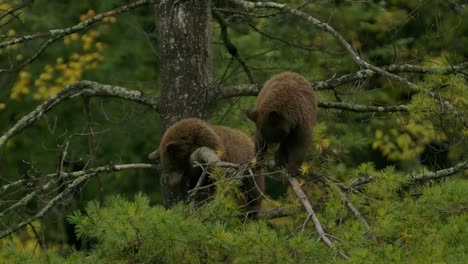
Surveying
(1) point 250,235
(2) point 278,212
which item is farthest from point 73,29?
(1) point 250,235

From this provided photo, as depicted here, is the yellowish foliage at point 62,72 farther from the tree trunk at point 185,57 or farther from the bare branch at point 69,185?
the bare branch at point 69,185

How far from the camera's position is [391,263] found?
17.6 ft

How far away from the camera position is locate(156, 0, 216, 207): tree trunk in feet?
29.1

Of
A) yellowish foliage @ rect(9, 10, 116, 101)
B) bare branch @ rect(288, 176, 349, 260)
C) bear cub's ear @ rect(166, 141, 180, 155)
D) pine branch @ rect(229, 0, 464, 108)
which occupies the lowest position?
yellowish foliage @ rect(9, 10, 116, 101)

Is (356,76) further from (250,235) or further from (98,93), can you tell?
(250,235)

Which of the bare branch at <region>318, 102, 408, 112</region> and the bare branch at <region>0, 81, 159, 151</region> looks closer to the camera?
the bare branch at <region>318, 102, 408, 112</region>

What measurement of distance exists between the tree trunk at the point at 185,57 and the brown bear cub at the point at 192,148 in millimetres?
180

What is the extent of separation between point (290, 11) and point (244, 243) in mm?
2960

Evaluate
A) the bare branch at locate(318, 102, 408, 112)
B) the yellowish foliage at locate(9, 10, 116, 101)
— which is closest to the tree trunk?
the bare branch at locate(318, 102, 408, 112)

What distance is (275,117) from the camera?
8195 mm

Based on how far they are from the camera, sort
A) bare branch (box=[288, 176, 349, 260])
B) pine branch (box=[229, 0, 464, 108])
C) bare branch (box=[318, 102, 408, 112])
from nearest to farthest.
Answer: bare branch (box=[288, 176, 349, 260]), pine branch (box=[229, 0, 464, 108]), bare branch (box=[318, 102, 408, 112])

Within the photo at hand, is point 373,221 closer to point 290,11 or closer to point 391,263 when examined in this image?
point 391,263

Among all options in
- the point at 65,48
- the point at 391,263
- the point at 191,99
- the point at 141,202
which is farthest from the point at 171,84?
the point at 65,48

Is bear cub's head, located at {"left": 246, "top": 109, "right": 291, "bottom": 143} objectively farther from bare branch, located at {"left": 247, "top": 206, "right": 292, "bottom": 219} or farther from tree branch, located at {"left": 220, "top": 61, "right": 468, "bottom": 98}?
bare branch, located at {"left": 247, "top": 206, "right": 292, "bottom": 219}
